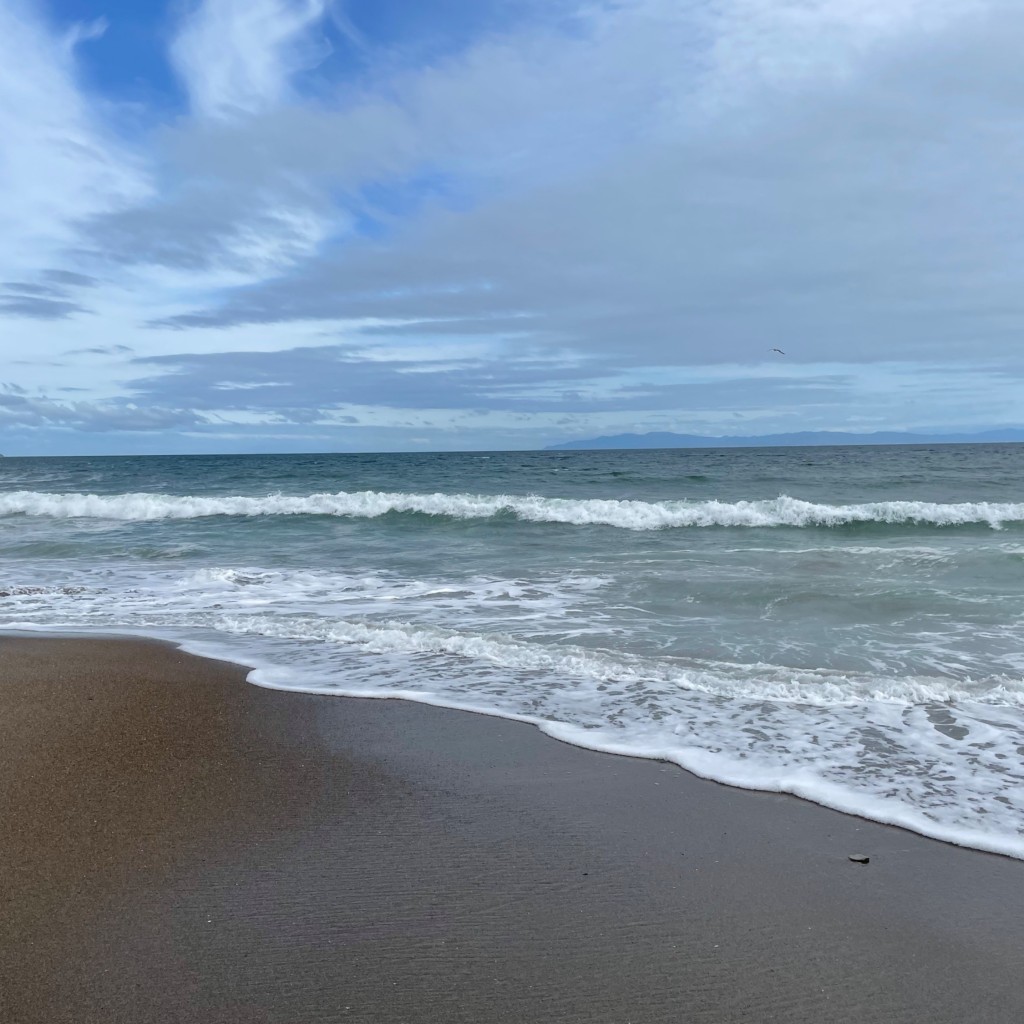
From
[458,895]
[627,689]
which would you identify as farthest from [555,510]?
[458,895]

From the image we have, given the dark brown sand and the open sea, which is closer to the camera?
the dark brown sand

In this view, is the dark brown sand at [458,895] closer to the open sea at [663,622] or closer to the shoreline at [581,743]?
the shoreline at [581,743]

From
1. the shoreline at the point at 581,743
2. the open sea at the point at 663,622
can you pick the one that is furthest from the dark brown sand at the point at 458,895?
the open sea at the point at 663,622

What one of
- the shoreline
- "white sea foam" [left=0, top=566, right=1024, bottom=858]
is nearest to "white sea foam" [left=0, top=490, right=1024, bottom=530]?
"white sea foam" [left=0, top=566, right=1024, bottom=858]

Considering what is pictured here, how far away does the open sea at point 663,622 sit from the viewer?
15.0 ft

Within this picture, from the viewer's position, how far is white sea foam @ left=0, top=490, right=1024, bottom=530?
18.8m

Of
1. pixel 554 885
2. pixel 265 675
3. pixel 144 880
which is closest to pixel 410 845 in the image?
pixel 554 885

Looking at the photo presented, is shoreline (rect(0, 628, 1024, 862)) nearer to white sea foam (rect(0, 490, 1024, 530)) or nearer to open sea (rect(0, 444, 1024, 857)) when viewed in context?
open sea (rect(0, 444, 1024, 857))

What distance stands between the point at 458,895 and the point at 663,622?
5.46 metres

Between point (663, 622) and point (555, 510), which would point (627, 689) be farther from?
point (555, 510)

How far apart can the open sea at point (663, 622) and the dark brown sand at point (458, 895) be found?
0.59 m

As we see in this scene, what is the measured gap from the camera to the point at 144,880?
10.2ft

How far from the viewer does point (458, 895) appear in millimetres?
3043

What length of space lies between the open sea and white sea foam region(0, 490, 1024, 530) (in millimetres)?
156
